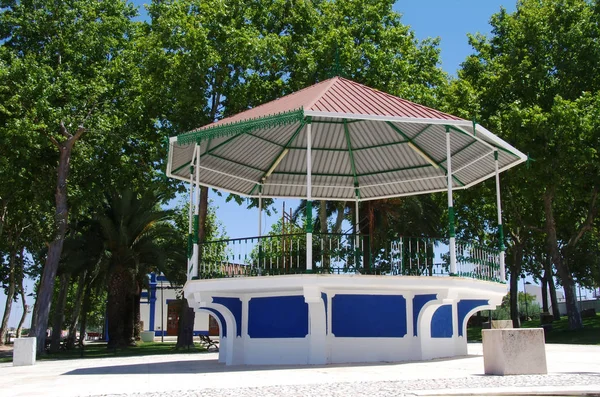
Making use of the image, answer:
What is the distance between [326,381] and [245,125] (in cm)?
667

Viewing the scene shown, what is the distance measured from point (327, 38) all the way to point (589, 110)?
43.3 feet

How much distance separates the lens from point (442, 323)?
56.8 ft

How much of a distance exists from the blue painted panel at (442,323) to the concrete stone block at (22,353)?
13.7 metres

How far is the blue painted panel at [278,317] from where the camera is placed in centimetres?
1608

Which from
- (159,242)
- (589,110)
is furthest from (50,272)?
(589,110)

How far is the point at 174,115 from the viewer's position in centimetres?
3181

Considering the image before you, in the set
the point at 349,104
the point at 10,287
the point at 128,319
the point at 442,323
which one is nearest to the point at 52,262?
the point at 128,319

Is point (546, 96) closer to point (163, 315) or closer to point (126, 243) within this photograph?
point (126, 243)

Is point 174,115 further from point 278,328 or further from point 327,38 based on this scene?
point 278,328

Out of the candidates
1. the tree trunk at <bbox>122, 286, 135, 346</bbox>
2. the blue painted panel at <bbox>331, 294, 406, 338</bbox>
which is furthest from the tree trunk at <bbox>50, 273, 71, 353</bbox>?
the blue painted panel at <bbox>331, 294, 406, 338</bbox>

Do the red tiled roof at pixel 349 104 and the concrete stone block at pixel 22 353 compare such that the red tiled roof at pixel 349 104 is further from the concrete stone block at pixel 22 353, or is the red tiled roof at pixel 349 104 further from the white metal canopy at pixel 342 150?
the concrete stone block at pixel 22 353

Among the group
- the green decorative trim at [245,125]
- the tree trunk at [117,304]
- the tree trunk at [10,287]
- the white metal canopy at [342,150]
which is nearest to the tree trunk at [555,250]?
the white metal canopy at [342,150]

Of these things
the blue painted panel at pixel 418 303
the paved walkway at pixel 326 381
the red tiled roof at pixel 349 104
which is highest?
the red tiled roof at pixel 349 104

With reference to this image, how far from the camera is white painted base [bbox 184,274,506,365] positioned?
15500 mm
